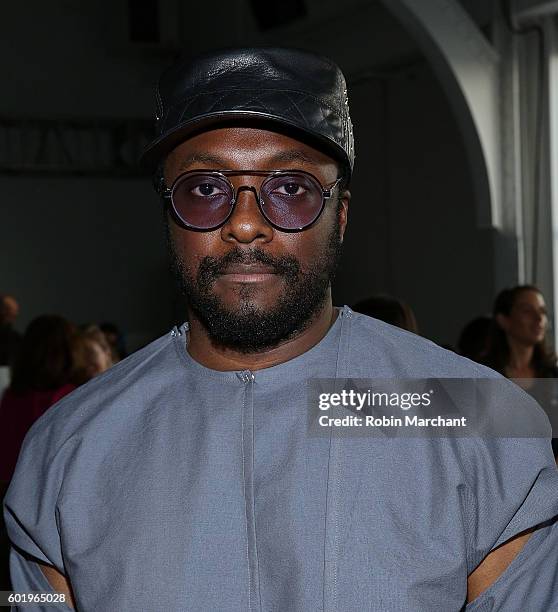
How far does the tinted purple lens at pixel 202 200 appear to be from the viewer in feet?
4.04

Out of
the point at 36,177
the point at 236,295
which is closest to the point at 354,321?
the point at 236,295

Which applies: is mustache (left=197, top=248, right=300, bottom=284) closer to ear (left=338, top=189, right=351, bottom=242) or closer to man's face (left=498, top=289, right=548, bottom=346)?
ear (left=338, top=189, right=351, bottom=242)

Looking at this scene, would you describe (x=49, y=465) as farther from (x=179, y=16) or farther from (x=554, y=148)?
(x=179, y=16)

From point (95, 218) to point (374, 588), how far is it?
1079 centimetres

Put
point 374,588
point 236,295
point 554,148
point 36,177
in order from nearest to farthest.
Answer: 1. point 374,588
2. point 236,295
3. point 554,148
4. point 36,177

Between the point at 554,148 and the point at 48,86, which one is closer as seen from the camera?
the point at 554,148

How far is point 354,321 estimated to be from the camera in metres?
1.33

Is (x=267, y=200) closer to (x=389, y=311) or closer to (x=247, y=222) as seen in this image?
(x=247, y=222)

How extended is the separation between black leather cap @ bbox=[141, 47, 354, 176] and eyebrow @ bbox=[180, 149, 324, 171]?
2 centimetres

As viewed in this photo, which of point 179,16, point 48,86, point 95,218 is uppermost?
point 179,16

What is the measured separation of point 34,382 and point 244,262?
300cm

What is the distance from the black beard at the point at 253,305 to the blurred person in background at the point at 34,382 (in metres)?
2.73

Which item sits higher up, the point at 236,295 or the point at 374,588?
the point at 236,295

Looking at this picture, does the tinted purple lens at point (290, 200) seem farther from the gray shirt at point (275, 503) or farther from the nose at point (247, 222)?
the gray shirt at point (275, 503)
